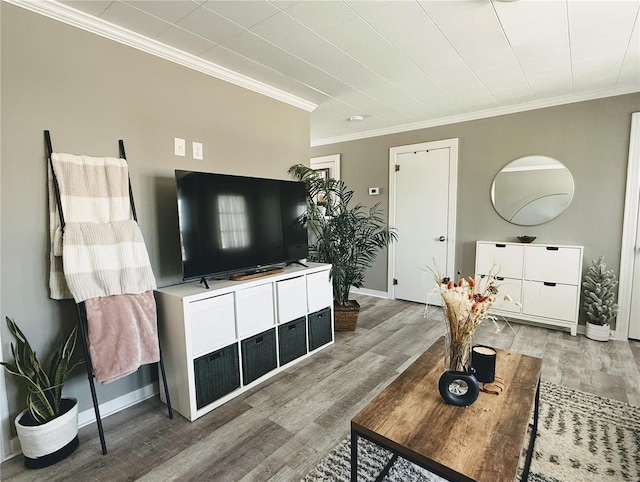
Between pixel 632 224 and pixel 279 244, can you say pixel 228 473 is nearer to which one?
pixel 279 244

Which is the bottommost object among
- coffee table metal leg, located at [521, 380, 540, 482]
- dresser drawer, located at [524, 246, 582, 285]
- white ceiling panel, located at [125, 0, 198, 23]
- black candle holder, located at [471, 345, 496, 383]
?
coffee table metal leg, located at [521, 380, 540, 482]

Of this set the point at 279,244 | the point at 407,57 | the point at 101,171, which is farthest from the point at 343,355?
the point at 407,57

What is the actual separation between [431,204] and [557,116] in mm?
1607

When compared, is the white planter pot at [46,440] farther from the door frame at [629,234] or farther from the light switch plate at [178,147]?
the door frame at [629,234]

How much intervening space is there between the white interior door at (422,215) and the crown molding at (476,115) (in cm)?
26

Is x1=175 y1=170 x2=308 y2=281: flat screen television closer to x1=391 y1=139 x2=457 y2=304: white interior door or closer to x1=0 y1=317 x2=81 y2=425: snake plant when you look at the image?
x1=0 y1=317 x2=81 y2=425: snake plant

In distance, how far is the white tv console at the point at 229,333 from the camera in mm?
2062

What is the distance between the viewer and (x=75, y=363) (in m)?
2.02

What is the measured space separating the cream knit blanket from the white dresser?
319 centimetres

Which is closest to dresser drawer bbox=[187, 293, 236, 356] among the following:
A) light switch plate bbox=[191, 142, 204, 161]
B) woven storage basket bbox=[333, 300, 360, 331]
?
light switch plate bbox=[191, 142, 204, 161]

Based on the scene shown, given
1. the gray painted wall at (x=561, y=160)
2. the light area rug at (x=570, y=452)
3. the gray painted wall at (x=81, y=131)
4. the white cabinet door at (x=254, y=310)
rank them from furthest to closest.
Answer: the gray painted wall at (x=561, y=160)
the white cabinet door at (x=254, y=310)
the gray painted wall at (x=81, y=131)
the light area rug at (x=570, y=452)

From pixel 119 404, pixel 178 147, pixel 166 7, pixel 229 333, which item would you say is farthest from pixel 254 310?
pixel 166 7

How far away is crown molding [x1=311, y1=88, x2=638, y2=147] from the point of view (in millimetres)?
3264

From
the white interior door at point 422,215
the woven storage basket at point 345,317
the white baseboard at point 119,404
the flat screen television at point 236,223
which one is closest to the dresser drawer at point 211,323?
the flat screen television at point 236,223
